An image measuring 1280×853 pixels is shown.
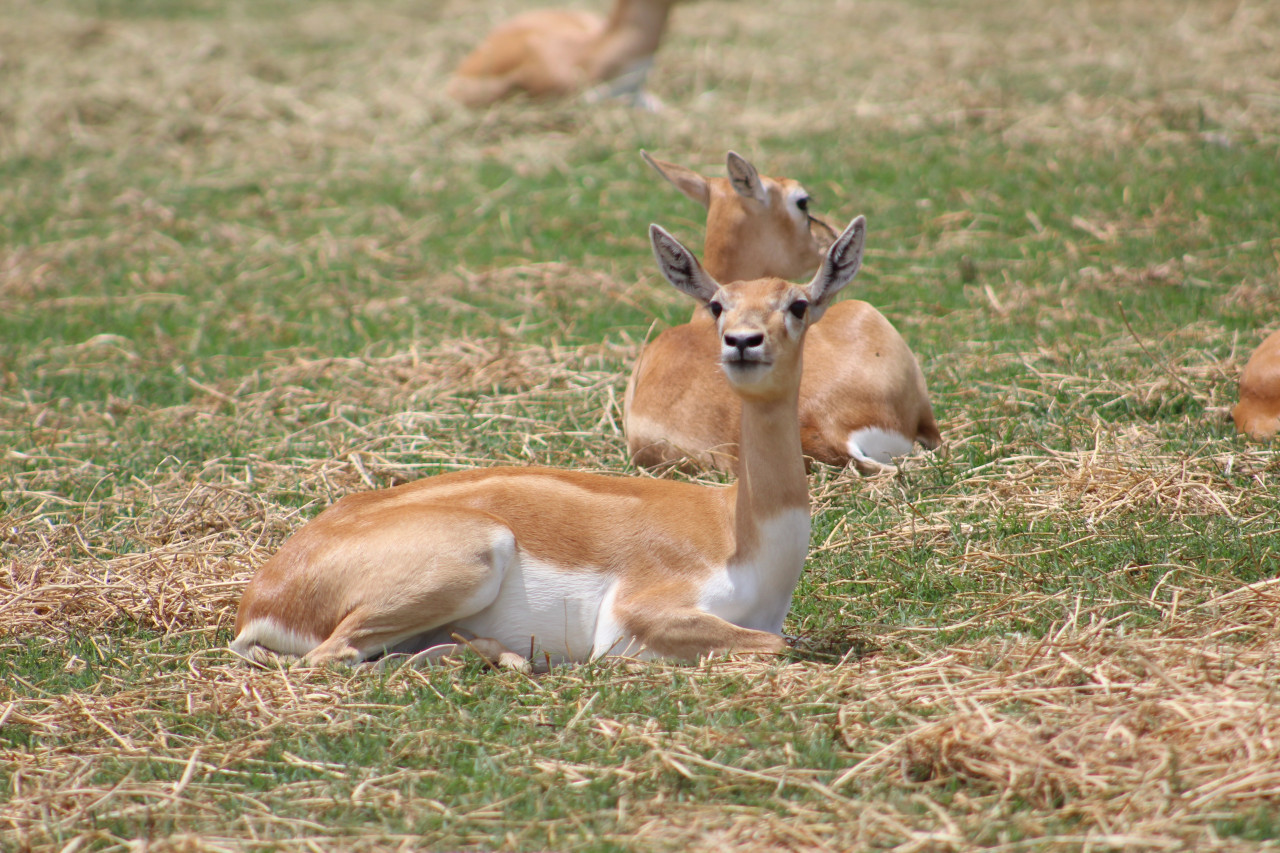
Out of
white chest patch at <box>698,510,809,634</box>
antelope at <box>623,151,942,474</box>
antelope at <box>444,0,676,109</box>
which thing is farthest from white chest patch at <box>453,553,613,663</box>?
antelope at <box>444,0,676,109</box>

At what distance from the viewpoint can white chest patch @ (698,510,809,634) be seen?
4.15 m

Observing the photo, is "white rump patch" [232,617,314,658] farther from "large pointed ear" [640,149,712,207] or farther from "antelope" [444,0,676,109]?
"antelope" [444,0,676,109]

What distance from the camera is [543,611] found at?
13.9ft

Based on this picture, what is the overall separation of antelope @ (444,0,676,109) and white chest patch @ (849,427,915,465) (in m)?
7.69

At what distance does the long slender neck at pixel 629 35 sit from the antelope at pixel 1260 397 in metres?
8.63

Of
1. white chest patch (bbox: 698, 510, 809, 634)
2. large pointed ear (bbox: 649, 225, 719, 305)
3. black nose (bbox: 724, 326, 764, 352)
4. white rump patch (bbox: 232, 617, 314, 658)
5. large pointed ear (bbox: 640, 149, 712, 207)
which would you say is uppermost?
large pointed ear (bbox: 649, 225, 719, 305)

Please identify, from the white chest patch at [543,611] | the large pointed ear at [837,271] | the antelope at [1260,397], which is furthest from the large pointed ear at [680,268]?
the antelope at [1260,397]

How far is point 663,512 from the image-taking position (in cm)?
440

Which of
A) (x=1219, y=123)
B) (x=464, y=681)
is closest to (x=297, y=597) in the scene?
(x=464, y=681)

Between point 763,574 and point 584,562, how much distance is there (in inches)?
22.8

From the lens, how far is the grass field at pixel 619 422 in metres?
3.32

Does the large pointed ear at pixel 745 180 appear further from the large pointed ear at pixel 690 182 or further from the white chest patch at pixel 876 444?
the white chest patch at pixel 876 444

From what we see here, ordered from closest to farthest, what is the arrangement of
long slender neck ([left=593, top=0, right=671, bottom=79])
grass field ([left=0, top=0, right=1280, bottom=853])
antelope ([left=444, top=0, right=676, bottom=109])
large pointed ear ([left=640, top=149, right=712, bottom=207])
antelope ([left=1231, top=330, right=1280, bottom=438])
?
grass field ([left=0, top=0, right=1280, bottom=853]) → antelope ([left=1231, top=330, right=1280, bottom=438]) → large pointed ear ([left=640, top=149, right=712, bottom=207]) → antelope ([left=444, top=0, right=676, bottom=109]) → long slender neck ([left=593, top=0, right=671, bottom=79])

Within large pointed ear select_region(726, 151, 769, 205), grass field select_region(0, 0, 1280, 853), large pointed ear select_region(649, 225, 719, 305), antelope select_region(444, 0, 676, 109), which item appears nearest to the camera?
grass field select_region(0, 0, 1280, 853)
